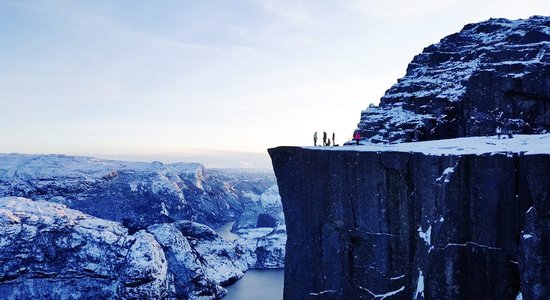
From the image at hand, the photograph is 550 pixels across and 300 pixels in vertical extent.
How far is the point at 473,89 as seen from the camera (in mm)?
46875

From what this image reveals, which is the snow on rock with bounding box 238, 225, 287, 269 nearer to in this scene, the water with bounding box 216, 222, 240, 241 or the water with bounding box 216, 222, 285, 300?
the water with bounding box 216, 222, 285, 300

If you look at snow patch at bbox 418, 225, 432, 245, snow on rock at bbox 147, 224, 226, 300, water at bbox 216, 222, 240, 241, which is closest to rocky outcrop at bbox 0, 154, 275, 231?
water at bbox 216, 222, 240, 241

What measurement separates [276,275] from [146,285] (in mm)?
40681

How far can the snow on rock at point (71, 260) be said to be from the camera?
77.0 m

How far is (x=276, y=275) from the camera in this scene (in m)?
108

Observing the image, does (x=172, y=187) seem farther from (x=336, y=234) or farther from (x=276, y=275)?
(x=336, y=234)

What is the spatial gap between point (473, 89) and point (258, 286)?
6839cm

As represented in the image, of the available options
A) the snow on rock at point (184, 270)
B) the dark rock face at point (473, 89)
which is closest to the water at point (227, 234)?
the snow on rock at point (184, 270)

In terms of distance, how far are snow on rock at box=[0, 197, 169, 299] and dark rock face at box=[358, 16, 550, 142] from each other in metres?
47.9

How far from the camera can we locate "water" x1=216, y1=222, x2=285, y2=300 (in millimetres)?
88381

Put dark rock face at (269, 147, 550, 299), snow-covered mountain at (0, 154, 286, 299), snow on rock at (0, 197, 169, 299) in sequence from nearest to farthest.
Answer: dark rock face at (269, 147, 550, 299) < snow on rock at (0, 197, 169, 299) < snow-covered mountain at (0, 154, 286, 299)

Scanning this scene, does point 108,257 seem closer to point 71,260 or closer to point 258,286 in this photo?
point 71,260

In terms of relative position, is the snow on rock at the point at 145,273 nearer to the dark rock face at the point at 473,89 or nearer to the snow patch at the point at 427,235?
the dark rock face at the point at 473,89

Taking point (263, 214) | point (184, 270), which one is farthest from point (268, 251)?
point (263, 214)
